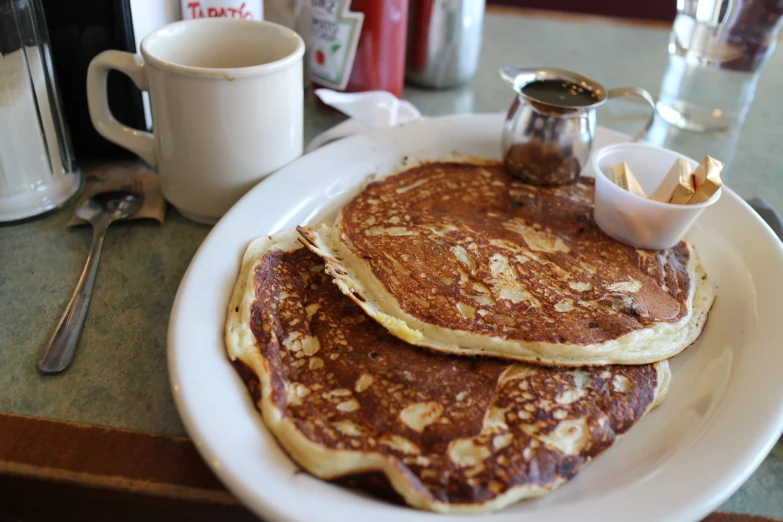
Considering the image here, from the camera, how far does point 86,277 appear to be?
981mm

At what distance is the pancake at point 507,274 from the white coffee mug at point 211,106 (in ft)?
0.63

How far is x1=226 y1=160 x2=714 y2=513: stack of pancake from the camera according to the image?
698mm

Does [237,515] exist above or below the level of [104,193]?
below

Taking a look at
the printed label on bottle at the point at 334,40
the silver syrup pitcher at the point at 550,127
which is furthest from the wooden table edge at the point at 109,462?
the printed label on bottle at the point at 334,40

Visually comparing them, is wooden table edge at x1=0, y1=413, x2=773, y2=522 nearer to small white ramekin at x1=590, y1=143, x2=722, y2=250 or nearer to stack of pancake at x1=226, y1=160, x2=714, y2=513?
stack of pancake at x1=226, y1=160, x2=714, y2=513

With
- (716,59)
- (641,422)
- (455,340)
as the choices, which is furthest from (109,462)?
(716,59)

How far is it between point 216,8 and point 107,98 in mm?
280

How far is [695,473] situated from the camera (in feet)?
2.29

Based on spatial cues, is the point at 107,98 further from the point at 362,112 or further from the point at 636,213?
the point at 636,213

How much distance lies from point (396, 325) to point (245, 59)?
2.10 feet

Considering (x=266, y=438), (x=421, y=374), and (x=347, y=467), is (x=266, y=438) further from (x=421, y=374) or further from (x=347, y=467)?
(x=421, y=374)

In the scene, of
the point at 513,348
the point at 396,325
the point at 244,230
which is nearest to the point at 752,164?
the point at 513,348

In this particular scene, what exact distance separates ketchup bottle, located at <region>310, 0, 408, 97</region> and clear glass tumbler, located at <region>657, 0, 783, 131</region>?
2.34ft

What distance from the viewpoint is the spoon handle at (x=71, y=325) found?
0.85m
